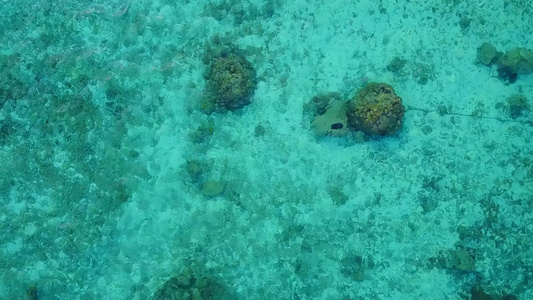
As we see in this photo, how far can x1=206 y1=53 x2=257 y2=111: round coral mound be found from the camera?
5.87m

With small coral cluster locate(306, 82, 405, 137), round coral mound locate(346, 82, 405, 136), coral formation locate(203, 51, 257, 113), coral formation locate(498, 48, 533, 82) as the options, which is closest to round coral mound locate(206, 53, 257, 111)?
coral formation locate(203, 51, 257, 113)

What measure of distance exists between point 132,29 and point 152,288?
3632mm

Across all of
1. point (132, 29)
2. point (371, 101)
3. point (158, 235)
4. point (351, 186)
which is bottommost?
point (158, 235)

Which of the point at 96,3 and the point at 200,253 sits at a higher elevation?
the point at 96,3

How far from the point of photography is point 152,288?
5770 mm

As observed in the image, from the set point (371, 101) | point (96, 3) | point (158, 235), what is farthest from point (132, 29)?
point (371, 101)

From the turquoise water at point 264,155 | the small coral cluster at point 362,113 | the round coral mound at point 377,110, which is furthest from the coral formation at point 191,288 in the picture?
the round coral mound at point 377,110

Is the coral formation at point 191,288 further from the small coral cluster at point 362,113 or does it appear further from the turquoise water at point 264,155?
the small coral cluster at point 362,113

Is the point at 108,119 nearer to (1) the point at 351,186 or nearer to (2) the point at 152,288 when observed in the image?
(2) the point at 152,288

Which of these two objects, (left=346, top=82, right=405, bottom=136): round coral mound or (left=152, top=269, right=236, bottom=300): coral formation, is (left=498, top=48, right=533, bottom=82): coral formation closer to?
(left=346, top=82, right=405, bottom=136): round coral mound

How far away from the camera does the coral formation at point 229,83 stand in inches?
231

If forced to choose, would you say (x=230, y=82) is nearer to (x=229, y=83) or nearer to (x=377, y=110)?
(x=229, y=83)

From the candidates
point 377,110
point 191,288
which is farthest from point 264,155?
point 191,288

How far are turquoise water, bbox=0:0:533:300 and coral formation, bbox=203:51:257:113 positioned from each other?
0.08 meters
